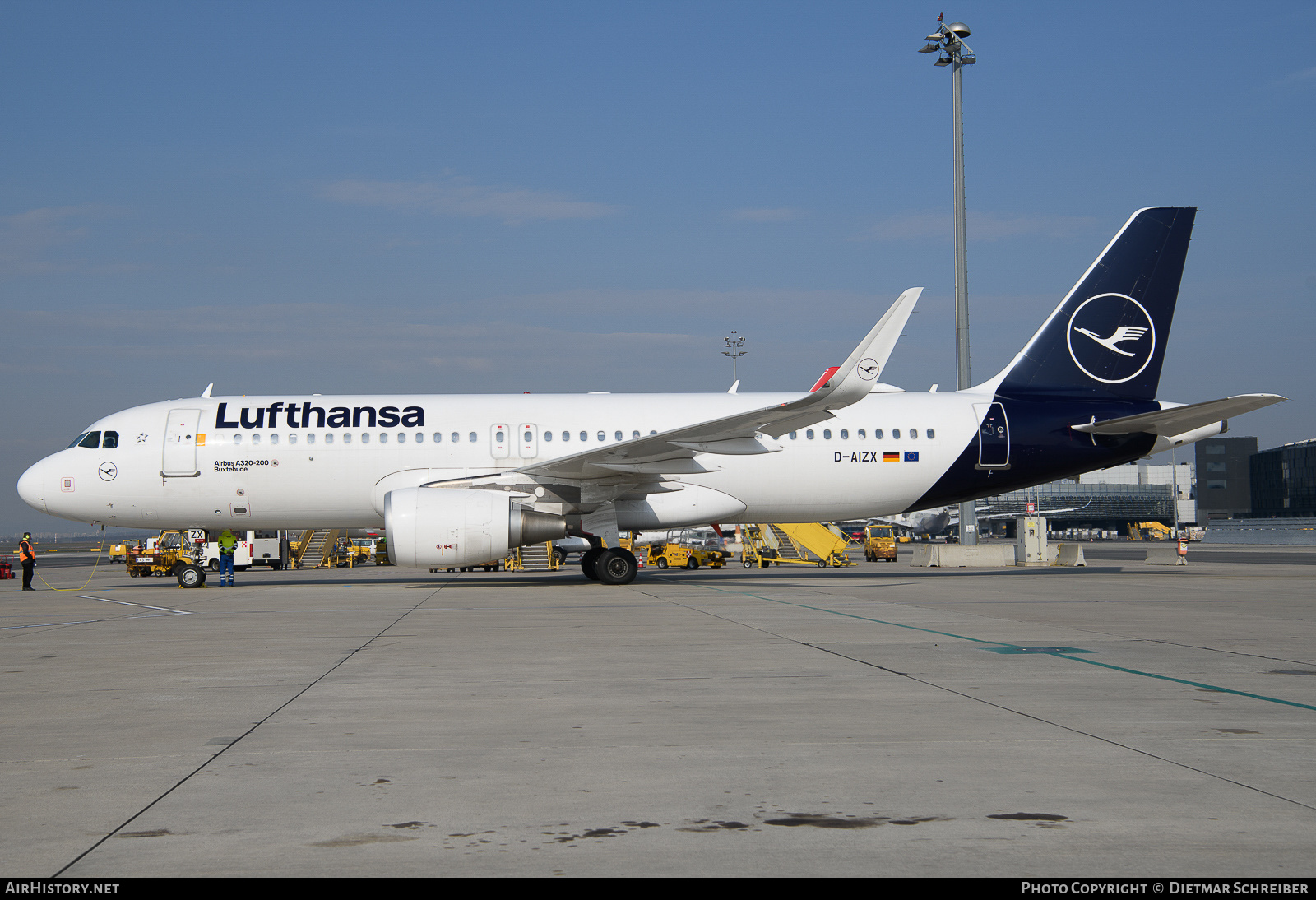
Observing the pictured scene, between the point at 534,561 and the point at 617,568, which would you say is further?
the point at 534,561

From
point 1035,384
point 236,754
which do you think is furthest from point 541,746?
point 1035,384

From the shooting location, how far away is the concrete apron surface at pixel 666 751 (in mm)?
3414

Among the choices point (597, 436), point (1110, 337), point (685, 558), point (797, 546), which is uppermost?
point (1110, 337)

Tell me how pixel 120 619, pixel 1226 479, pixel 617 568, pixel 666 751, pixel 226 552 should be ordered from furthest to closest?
pixel 1226 479 → pixel 226 552 → pixel 617 568 → pixel 120 619 → pixel 666 751

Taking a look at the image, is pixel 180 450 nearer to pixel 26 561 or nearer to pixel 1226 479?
pixel 26 561

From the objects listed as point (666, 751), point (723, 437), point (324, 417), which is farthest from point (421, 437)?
point (666, 751)

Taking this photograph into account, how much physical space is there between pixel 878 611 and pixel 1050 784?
9081mm

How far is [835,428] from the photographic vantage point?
20500mm

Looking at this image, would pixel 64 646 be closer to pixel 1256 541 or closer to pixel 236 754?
pixel 236 754

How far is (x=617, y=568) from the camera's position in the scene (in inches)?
765

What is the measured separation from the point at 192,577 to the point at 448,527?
23.6ft

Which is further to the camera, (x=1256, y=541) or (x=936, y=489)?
(x=1256, y=541)
